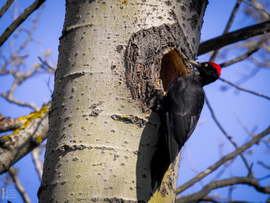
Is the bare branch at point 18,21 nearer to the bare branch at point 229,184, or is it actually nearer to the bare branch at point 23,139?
the bare branch at point 23,139

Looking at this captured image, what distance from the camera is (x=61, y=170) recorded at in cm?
150

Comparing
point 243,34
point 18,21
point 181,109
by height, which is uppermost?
point 243,34

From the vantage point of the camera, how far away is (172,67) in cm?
246

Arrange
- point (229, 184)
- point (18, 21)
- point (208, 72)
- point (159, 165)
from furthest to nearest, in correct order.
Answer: point (229, 184)
point (208, 72)
point (18, 21)
point (159, 165)

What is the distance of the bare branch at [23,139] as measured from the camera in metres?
2.91

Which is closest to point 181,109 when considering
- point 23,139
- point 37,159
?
point 23,139

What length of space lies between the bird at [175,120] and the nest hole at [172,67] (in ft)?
0.28

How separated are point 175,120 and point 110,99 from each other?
706 mm

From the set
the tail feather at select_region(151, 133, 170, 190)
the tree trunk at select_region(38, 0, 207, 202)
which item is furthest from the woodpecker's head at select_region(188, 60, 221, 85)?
the tail feather at select_region(151, 133, 170, 190)

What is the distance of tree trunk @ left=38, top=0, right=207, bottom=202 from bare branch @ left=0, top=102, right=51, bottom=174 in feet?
4.90

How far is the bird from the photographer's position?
5.40 ft

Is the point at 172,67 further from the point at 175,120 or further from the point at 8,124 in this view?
the point at 8,124

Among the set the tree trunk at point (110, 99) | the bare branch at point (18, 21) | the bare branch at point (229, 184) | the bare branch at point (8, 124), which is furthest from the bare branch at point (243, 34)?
the bare branch at point (8, 124)

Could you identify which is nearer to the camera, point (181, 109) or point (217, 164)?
point (181, 109)
